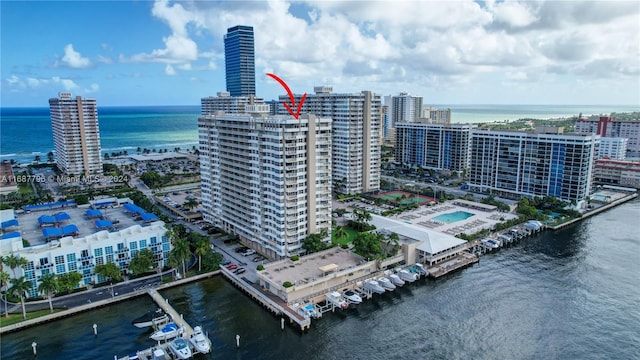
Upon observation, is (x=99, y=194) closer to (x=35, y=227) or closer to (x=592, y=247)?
(x=35, y=227)

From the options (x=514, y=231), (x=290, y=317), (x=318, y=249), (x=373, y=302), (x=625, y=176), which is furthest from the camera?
(x=625, y=176)

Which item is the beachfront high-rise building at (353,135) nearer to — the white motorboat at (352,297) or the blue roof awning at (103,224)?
the white motorboat at (352,297)

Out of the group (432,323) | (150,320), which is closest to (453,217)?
(432,323)

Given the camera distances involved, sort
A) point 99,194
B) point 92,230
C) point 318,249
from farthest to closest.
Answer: point 99,194 < point 92,230 < point 318,249

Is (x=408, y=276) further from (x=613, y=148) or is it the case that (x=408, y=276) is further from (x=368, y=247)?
(x=613, y=148)

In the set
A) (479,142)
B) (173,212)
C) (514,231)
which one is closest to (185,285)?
(173,212)

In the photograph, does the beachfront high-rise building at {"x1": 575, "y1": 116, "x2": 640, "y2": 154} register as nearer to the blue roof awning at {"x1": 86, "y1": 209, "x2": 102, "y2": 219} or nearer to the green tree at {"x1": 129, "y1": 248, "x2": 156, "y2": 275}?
the green tree at {"x1": 129, "y1": 248, "x2": 156, "y2": 275}
